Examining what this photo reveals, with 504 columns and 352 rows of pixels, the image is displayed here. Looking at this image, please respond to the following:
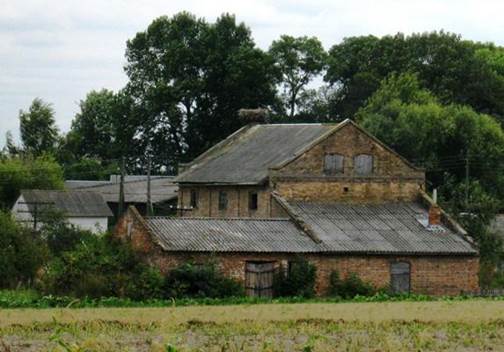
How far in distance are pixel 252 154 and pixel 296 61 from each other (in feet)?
114

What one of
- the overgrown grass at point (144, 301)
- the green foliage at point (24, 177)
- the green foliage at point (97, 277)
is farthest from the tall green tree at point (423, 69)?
the green foliage at point (97, 277)

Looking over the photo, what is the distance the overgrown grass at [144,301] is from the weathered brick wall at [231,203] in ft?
29.2

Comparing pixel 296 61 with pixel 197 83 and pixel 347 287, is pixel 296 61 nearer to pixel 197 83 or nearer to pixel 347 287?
pixel 197 83

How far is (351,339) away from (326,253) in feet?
76.6

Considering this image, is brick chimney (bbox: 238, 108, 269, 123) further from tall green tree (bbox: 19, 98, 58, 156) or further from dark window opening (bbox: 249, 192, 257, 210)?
tall green tree (bbox: 19, 98, 58, 156)

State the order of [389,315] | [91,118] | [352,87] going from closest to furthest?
1. [389,315]
2. [352,87]
3. [91,118]

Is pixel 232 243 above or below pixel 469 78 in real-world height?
below

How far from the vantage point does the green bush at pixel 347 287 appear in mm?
57094

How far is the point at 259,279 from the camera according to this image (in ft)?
183

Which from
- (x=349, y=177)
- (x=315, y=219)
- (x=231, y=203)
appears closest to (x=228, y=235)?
(x=315, y=219)

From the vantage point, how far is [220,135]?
97438 mm

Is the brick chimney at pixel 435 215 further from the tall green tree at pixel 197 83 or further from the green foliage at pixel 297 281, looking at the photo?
the tall green tree at pixel 197 83

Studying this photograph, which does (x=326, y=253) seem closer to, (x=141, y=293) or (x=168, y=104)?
(x=141, y=293)

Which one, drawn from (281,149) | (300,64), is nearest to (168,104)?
(300,64)
